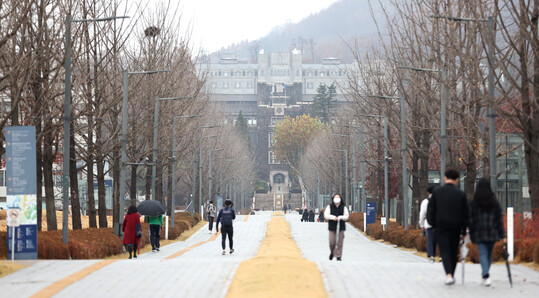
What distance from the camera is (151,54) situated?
1816 inches

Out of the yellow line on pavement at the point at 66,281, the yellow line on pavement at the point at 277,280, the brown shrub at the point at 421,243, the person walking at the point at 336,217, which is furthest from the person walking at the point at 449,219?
the brown shrub at the point at 421,243

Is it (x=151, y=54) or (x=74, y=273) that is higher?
(x=151, y=54)

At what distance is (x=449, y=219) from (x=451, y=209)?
153 millimetres

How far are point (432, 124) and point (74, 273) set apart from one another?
2400 cm

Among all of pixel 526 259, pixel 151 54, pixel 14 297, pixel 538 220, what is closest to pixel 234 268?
pixel 14 297

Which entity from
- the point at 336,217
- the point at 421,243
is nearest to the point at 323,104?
the point at 421,243

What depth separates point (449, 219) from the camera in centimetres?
1381

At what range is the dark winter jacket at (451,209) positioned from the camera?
13.8 metres

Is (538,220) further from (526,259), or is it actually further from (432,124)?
(432,124)

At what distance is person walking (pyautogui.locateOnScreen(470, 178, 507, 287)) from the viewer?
14.0m

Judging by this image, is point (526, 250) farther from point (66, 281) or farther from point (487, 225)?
point (66, 281)

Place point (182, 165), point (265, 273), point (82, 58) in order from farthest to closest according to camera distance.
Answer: point (182, 165), point (82, 58), point (265, 273)

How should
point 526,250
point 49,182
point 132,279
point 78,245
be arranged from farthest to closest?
point 49,182
point 78,245
point 526,250
point 132,279

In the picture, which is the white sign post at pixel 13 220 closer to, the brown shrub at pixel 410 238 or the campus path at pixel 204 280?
the campus path at pixel 204 280
